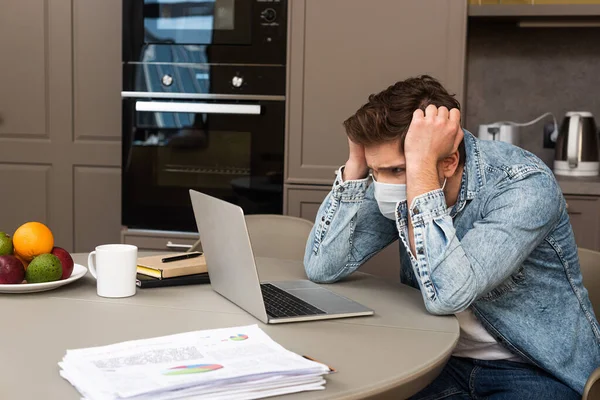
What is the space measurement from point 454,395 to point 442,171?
0.46 m

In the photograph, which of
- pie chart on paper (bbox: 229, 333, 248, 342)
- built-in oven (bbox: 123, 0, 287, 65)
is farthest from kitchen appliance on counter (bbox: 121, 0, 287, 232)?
pie chart on paper (bbox: 229, 333, 248, 342)

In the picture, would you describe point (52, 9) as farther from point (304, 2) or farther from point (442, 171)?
point (442, 171)

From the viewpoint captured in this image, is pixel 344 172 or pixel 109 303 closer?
pixel 109 303

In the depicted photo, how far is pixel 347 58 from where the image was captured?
126 inches

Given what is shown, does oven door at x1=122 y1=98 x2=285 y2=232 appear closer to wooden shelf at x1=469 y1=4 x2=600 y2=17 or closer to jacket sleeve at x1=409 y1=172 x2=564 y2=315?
wooden shelf at x1=469 y1=4 x2=600 y2=17

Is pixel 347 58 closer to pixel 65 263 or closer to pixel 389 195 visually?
pixel 389 195

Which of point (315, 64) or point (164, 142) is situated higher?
point (315, 64)

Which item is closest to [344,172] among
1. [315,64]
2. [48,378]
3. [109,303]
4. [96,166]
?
[109,303]

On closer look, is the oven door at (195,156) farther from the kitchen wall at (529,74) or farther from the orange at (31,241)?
the orange at (31,241)

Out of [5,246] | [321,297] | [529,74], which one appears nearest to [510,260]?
[321,297]

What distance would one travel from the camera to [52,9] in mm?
3594

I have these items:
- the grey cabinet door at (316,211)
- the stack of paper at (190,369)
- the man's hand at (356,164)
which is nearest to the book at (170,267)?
the man's hand at (356,164)

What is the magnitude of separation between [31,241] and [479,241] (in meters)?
0.88

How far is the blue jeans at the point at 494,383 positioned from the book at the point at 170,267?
21.5 inches
